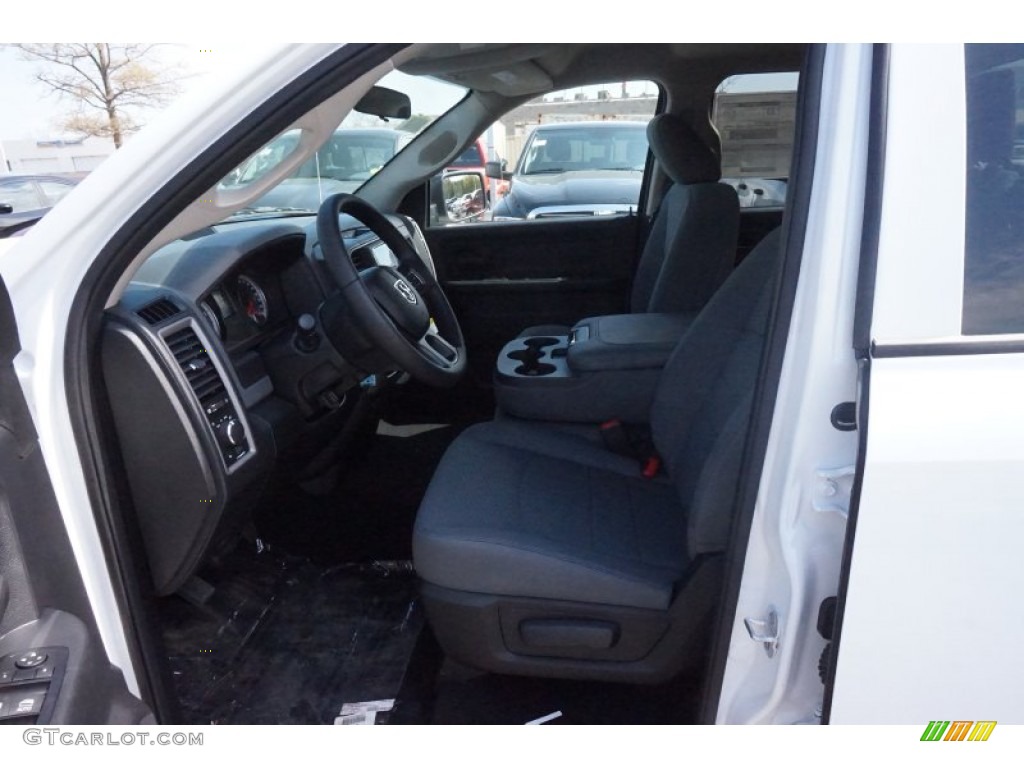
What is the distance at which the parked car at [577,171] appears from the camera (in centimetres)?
343

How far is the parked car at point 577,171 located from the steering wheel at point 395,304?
1.40 meters

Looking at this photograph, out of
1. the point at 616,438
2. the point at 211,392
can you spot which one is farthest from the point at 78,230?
the point at 616,438

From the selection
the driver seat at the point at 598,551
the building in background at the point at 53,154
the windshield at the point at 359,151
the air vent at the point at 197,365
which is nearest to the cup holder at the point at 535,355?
the driver seat at the point at 598,551

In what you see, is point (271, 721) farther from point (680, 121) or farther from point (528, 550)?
point (680, 121)

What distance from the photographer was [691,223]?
2635 mm

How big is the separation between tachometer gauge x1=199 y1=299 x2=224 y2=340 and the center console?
972mm

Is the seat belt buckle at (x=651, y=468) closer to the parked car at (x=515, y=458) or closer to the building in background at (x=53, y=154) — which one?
the parked car at (x=515, y=458)

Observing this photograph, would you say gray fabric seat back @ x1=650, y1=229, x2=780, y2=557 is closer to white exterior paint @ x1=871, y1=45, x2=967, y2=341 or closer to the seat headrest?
white exterior paint @ x1=871, y1=45, x2=967, y2=341

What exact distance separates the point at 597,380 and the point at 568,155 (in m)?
1.80

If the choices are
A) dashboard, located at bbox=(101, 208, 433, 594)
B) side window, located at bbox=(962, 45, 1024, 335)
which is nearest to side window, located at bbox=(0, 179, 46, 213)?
dashboard, located at bbox=(101, 208, 433, 594)

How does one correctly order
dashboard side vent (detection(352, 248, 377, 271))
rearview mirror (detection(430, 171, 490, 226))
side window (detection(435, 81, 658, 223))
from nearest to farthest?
dashboard side vent (detection(352, 248, 377, 271))
side window (detection(435, 81, 658, 223))
rearview mirror (detection(430, 171, 490, 226))

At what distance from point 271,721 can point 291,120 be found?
1.24 meters

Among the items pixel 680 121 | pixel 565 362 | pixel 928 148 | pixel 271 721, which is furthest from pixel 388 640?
pixel 680 121

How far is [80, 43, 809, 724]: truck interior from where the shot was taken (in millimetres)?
1235
